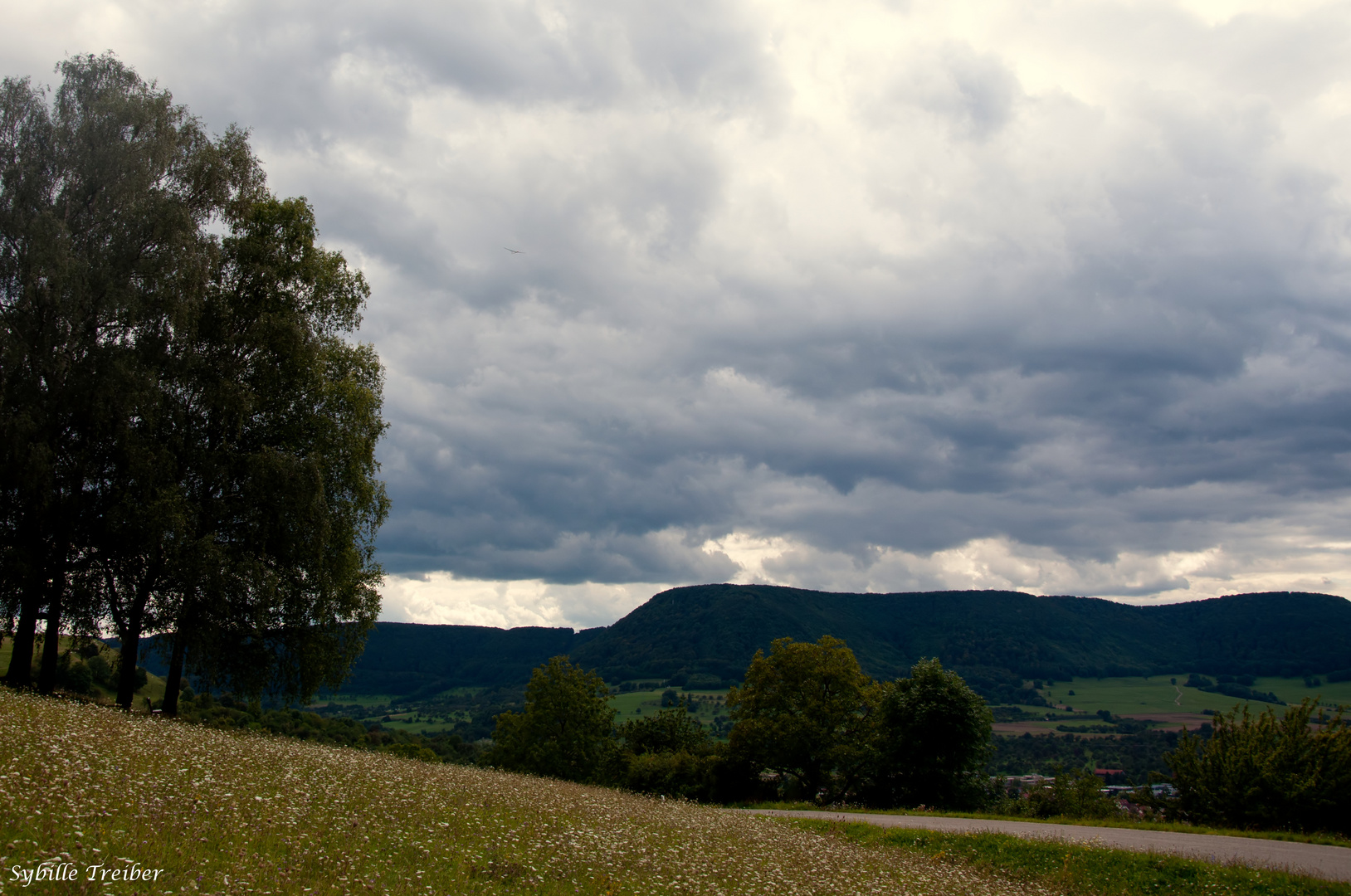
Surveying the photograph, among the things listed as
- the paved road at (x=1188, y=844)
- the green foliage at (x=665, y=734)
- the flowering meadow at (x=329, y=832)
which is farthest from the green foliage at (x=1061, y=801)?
the green foliage at (x=665, y=734)

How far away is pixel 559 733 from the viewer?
68438 millimetres

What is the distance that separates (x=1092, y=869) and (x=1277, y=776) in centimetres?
1332

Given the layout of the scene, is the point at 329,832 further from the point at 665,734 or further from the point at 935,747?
the point at 665,734

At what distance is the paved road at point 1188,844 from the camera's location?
18.3 meters

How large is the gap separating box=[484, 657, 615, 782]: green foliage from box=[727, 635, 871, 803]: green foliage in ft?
61.5

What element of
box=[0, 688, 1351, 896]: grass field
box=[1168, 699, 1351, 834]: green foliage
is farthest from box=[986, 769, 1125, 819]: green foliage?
box=[0, 688, 1351, 896]: grass field

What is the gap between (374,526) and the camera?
29.5 m

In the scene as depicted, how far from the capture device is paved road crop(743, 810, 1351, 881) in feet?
60.0

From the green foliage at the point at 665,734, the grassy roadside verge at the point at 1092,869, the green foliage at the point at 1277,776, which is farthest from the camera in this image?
the green foliage at the point at 665,734

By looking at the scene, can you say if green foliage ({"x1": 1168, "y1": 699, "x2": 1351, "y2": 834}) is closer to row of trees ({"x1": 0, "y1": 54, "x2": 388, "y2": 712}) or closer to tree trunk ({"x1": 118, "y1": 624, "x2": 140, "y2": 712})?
row of trees ({"x1": 0, "y1": 54, "x2": 388, "y2": 712})

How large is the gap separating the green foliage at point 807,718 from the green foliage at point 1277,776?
19.0 m

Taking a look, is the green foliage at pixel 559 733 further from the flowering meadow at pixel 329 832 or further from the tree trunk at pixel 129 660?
the flowering meadow at pixel 329 832

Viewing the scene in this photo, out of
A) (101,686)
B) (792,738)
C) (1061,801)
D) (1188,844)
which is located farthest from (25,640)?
(1061,801)

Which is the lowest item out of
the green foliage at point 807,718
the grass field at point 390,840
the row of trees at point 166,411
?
the green foliage at point 807,718
